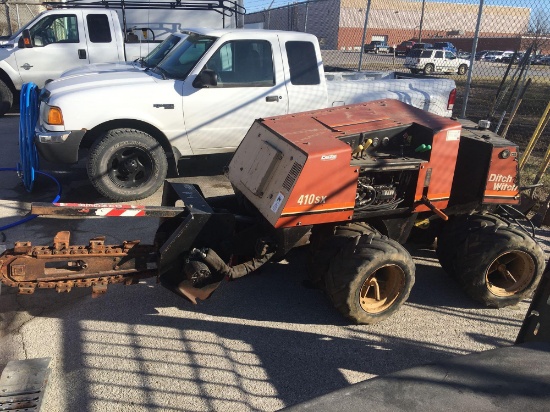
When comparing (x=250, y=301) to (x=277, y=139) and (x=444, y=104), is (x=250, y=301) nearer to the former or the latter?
(x=277, y=139)

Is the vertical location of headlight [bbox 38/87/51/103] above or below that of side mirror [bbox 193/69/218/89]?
below

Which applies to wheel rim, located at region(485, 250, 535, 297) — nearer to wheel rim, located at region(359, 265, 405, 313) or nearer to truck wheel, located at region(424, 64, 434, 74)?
wheel rim, located at region(359, 265, 405, 313)

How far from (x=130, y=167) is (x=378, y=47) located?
37.1 metres

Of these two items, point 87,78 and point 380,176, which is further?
point 87,78

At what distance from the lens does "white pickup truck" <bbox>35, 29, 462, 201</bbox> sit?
650 cm

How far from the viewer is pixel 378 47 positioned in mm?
40406

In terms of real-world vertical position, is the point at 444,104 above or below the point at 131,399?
above

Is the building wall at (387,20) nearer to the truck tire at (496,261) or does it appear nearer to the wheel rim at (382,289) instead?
the truck tire at (496,261)

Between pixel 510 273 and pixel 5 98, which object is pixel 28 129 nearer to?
pixel 5 98

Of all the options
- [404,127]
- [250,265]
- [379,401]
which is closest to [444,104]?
[404,127]

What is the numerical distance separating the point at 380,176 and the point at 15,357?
318cm

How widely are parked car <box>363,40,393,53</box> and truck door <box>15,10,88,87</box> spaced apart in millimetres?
31894

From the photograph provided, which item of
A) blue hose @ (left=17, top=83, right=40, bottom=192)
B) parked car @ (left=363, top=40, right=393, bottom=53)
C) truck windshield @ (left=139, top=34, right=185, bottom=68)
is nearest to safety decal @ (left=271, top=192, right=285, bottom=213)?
blue hose @ (left=17, top=83, right=40, bottom=192)

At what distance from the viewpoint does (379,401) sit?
1.80 meters
